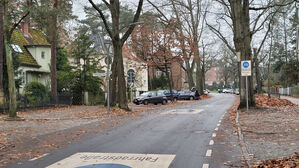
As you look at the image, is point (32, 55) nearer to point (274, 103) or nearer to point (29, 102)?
point (29, 102)

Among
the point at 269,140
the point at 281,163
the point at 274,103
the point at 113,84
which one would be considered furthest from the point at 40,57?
the point at 281,163

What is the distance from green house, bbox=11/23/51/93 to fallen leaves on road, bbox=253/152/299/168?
3325 cm

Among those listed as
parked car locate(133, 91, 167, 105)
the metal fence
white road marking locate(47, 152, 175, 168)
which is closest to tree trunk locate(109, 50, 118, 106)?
the metal fence

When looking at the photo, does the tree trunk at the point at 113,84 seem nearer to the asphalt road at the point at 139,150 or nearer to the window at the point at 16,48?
the asphalt road at the point at 139,150

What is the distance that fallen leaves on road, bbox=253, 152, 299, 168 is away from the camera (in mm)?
6605

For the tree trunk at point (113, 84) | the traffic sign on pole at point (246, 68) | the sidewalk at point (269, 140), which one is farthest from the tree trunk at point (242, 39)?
the tree trunk at point (113, 84)

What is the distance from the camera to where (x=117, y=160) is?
7.89 meters

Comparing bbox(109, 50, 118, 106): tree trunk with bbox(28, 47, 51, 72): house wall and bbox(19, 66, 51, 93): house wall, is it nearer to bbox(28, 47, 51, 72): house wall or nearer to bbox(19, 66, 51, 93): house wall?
bbox(19, 66, 51, 93): house wall

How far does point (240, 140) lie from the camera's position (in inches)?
409

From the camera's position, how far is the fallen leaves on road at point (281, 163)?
6605 millimetres

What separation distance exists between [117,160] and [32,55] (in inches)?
1403

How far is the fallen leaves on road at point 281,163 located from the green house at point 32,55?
109 ft

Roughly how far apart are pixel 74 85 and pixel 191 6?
65.3 feet

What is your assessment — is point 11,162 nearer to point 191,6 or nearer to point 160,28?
point 160,28
